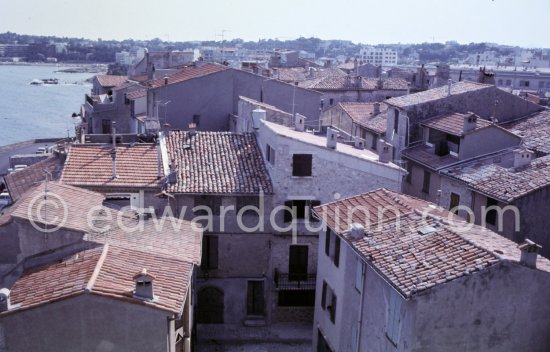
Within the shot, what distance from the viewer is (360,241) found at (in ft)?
64.8

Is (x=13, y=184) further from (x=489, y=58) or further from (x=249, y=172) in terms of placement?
(x=489, y=58)

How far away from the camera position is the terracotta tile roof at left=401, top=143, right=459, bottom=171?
3145 centimetres

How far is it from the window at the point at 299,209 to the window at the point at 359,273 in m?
9.24

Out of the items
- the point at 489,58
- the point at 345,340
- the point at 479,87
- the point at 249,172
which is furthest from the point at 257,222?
the point at 489,58

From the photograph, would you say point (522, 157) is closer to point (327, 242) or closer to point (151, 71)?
point (327, 242)

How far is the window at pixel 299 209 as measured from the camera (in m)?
29.8

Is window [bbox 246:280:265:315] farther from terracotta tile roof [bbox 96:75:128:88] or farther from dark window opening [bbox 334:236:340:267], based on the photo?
terracotta tile roof [bbox 96:75:128:88]

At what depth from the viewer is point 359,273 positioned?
2047cm

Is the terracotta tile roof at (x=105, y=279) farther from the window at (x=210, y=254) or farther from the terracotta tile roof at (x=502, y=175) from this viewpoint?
the terracotta tile roof at (x=502, y=175)

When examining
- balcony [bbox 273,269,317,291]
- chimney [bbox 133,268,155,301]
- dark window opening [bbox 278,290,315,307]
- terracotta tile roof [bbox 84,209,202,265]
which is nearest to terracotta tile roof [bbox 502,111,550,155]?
balcony [bbox 273,269,317,291]

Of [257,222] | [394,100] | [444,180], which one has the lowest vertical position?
[257,222]

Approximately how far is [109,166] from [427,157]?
53.8 ft

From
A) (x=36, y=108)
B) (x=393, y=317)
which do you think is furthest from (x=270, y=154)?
(x=36, y=108)

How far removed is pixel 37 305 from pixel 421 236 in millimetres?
11221
